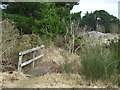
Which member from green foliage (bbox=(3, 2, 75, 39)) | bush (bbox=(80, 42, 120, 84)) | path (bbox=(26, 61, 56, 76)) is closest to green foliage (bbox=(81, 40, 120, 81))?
bush (bbox=(80, 42, 120, 84))

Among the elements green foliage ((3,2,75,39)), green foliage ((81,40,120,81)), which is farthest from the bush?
green foliage ((3,2,75,39))

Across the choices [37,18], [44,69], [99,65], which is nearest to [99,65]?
[99,65]

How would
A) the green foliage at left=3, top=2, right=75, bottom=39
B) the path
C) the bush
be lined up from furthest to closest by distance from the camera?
the green foliage at left=3, top=2, right=75, bottom=39 → the path → the bush

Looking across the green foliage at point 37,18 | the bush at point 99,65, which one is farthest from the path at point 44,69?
the green foliage at point 37,18

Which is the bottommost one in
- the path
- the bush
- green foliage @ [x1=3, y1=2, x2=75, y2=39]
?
the path

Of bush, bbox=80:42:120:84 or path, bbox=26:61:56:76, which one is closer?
bush, bbox=80:42:120:84

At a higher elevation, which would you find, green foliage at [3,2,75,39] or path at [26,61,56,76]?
green foliage at [3,2,75,39]

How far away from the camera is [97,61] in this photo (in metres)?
4.13

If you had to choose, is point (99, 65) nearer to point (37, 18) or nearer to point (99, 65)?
point (99, 65)

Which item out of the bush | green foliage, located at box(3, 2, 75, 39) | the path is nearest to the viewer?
the bush

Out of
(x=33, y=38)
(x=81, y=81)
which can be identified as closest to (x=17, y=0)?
(x=33, y=38)

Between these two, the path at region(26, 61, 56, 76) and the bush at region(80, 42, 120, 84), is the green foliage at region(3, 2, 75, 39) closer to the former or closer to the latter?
the path at region(26, 61, 56, 76)

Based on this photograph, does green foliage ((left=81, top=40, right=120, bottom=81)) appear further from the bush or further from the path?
the path

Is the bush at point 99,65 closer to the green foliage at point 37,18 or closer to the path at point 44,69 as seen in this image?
the path at point 44,69
